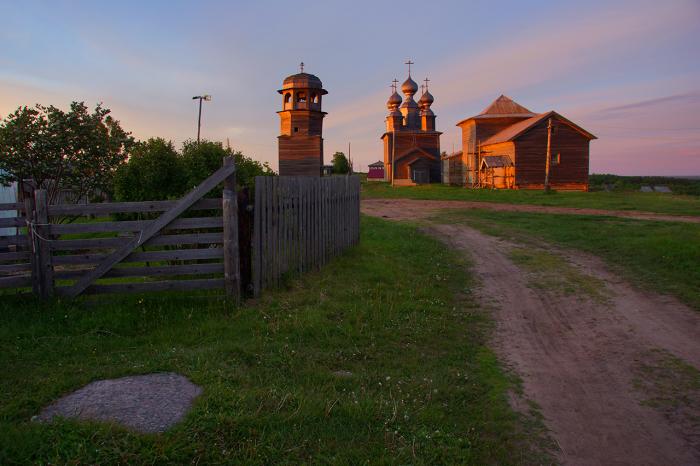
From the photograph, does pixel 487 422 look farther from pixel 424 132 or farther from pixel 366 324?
pixel 424 132

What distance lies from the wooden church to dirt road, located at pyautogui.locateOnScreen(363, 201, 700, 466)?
1917 inches

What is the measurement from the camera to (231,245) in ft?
23.5

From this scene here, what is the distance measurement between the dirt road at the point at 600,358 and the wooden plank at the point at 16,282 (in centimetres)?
629

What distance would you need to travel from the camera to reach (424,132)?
62719 mm

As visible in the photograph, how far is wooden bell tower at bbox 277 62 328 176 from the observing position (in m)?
29.4

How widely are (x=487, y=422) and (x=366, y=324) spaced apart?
2456mm

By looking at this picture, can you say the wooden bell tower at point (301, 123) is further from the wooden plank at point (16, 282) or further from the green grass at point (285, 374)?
the wooden plank at point (16, 282)

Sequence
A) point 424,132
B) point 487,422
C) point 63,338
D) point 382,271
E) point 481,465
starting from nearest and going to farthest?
point 481,465
point 487,422
point 63,338
point 382,271
point 424,132

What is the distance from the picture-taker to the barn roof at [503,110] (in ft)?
168

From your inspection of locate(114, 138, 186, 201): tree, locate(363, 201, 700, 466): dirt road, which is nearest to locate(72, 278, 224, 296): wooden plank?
locate(114, 138, 186, 201): tree

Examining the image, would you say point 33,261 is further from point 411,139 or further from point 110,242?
point 411,139

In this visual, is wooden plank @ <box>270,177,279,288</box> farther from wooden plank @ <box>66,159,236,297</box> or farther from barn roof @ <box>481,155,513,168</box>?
barn roof @ <box>481,155,513,168</box>

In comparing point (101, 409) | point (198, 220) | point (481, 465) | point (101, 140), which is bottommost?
point (481, 465)

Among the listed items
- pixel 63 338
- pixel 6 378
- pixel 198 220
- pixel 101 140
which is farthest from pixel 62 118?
pixel 6 378
